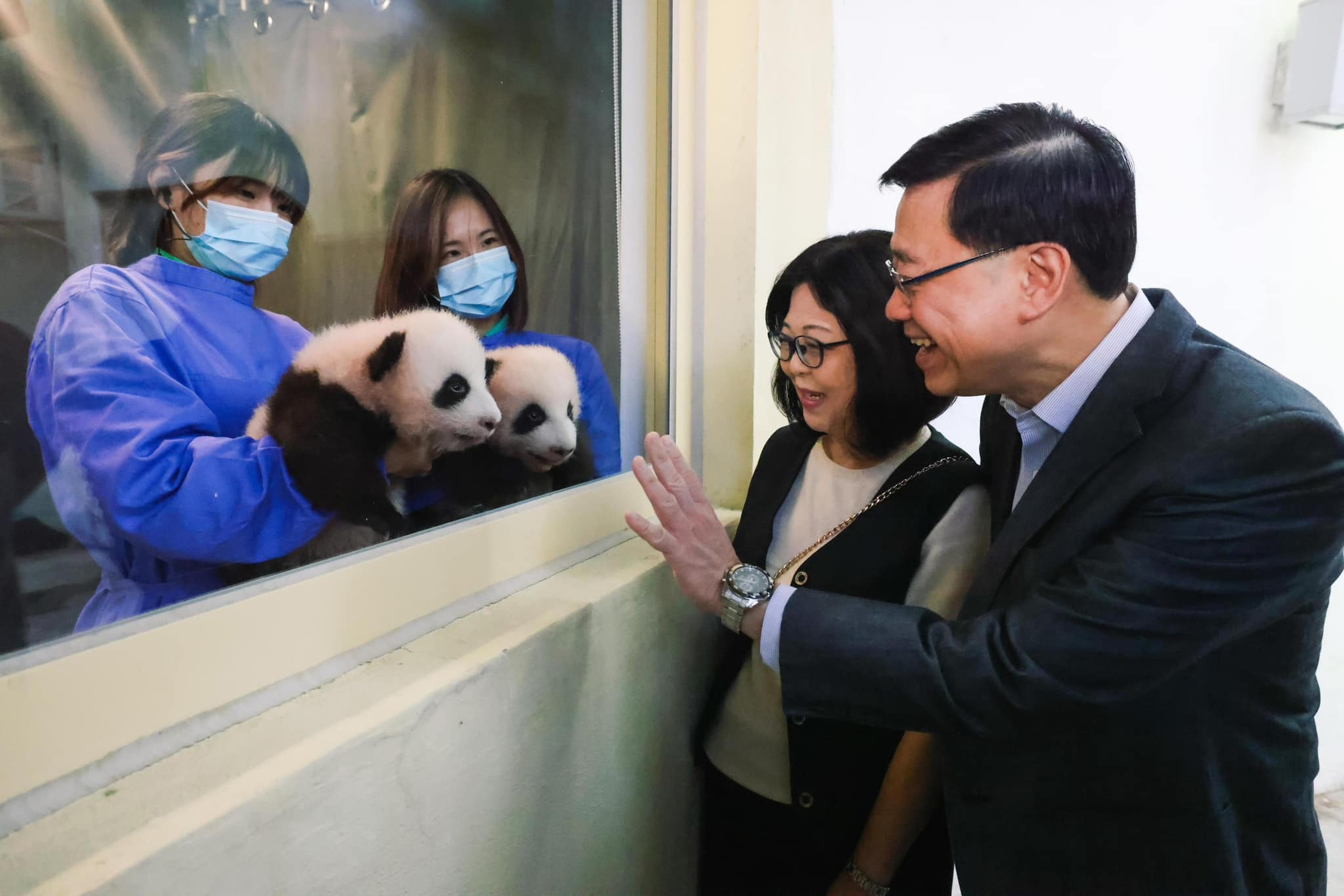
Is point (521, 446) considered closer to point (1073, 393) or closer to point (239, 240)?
point (239, 240)

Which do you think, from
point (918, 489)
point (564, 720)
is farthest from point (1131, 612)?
point (564, 720)

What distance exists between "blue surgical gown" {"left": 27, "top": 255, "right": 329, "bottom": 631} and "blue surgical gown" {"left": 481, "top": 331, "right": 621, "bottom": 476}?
0.49m

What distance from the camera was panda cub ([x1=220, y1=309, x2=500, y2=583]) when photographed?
Answer: 2.46 feet

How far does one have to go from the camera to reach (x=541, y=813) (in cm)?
103

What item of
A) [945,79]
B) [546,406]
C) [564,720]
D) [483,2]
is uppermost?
[945,79]

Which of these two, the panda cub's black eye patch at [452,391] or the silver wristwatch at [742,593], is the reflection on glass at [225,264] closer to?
the panda cub's black eye patch at [452,391]

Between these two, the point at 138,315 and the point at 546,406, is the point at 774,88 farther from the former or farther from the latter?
the point at 138,315

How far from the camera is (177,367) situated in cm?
64

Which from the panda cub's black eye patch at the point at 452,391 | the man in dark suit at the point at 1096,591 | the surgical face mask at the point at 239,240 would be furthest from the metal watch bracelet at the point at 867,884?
the surgical face mask at the point at 239,240

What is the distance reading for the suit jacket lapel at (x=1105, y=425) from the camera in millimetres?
908

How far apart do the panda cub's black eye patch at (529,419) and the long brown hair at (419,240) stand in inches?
9.7

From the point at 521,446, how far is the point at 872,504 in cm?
61

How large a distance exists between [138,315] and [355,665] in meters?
0.45

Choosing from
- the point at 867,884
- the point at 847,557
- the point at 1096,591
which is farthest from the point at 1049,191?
the point at 867,884
